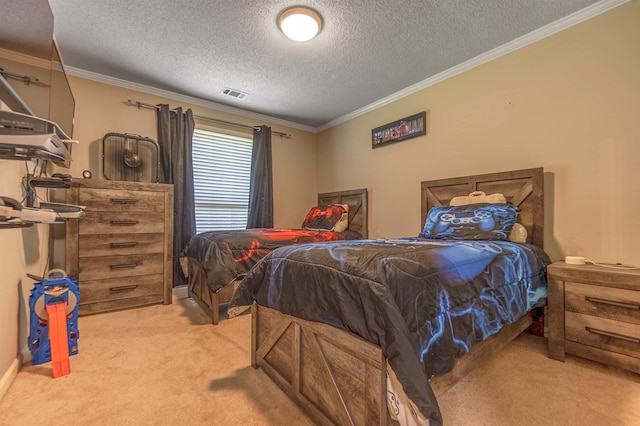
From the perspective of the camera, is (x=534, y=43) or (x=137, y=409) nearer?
(x=137, y=409)

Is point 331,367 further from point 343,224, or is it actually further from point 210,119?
point 210,119

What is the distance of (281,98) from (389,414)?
11.6 ft

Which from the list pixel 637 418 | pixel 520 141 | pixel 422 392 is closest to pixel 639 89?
pixel 520 141

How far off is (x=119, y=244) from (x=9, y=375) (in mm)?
1375

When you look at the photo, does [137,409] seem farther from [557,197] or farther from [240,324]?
[557,197]

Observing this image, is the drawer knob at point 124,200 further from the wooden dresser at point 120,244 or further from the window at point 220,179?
the window at point 220,179

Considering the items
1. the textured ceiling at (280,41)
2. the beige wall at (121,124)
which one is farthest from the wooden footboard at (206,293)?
the textured ceiling at (280,41)

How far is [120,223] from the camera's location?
9.07 ft

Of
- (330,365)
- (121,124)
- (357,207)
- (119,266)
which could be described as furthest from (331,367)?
(121,124)

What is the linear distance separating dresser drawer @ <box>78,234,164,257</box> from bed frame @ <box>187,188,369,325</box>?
1.36ft

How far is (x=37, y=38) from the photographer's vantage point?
133cm

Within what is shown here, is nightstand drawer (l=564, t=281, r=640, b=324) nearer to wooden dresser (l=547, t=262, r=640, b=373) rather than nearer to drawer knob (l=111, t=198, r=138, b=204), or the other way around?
wooden dresser (l=547, t=262, r=640, b=373)

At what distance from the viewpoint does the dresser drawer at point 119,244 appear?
2.61 meters

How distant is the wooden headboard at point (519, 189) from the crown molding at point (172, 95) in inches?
106
